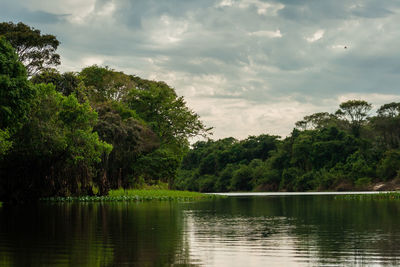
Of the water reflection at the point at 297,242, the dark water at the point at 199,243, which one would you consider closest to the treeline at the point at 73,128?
the dark water at the point at 199,243

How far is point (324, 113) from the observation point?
122062mm

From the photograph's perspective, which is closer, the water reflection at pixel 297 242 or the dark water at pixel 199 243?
the dark water at pixel 199 243

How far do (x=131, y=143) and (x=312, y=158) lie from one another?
57.2 m

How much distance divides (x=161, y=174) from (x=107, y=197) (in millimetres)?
14493

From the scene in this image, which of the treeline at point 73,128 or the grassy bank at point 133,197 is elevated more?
the treeline at point 73,128

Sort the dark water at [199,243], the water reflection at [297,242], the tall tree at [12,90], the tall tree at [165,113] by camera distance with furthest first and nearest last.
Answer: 1. the tall tree at [165,113]
2. the tall tree at [12,90]
3. the water reflection at [297,242]
4. the dark water at [199,243]

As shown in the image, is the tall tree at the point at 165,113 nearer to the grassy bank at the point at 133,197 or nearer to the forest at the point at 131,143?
the forest at the point at 131,143

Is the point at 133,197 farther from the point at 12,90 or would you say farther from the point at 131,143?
the point at 12,90

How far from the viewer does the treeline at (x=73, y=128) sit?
34531 millimetres

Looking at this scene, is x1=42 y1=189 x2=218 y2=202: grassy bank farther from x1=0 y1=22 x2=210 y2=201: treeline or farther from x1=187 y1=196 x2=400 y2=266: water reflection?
x1=187 y1=196 x2=400 y2=266: water reflection

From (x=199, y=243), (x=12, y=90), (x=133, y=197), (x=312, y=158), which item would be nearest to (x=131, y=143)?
(x=133, y=197)

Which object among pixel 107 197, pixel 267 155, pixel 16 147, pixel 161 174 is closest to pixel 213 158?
pixel 267 155

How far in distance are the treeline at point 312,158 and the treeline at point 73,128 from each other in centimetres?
3696

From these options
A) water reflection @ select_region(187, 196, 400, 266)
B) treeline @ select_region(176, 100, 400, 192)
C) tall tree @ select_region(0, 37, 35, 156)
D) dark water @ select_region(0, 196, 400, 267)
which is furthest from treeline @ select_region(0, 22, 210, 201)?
treeline @ select_region(176, 100, 400, 192)
